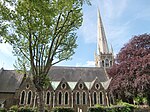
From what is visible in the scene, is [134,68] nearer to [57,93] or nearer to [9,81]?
[57,93]

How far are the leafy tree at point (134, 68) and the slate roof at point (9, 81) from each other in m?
23.5

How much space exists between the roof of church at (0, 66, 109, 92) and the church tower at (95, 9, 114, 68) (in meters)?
11.4

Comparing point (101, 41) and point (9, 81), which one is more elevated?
point (101, 41)

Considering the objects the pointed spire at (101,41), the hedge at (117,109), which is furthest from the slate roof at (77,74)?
the hedge at (117,109)

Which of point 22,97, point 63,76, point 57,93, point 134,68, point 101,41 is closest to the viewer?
point 134,68

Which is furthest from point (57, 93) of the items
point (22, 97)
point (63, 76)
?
point (22, 97)

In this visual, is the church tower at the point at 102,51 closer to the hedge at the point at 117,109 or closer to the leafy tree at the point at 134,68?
the leafy tree at the point at 134,68

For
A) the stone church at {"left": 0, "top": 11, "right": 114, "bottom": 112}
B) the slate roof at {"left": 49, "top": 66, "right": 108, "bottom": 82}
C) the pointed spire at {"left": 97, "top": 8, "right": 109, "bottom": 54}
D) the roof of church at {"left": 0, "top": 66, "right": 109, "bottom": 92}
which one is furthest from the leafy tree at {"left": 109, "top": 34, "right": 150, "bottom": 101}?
the pointed spire at {"left": 97, "top": 8, "right": 109, "bottom": 54}

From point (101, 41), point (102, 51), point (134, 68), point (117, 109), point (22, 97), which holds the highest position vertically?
point (101, 41)

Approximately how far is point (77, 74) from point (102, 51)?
1936 centimetres

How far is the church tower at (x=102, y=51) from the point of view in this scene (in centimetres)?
5988

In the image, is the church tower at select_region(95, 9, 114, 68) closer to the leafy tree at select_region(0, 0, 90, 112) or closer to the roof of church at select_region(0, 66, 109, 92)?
the roof of church at select_region(0, 66, 109, 92)

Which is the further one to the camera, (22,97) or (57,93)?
(57,93)

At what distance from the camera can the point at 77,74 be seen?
46312mm
